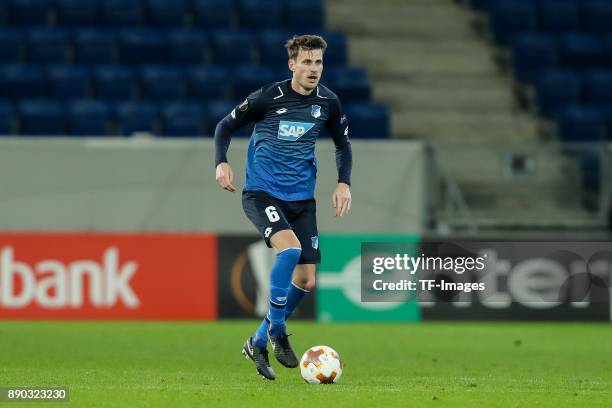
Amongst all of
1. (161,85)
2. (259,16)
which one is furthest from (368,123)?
(259,16)

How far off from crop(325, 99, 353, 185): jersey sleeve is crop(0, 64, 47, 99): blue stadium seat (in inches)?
360

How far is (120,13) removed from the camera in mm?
18844

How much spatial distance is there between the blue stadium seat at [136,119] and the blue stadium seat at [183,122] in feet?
0.52

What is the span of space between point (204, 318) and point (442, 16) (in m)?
8.56

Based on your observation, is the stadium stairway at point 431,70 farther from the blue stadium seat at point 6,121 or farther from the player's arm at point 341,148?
the player's arm at point 341,148

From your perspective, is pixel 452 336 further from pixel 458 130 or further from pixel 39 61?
pixel 39 61

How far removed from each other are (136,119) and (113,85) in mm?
1101

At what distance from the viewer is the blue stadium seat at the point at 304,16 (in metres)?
19.3

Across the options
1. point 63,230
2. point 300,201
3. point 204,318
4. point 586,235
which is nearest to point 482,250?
point 586,235

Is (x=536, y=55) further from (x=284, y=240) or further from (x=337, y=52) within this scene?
(x=284, y=240)

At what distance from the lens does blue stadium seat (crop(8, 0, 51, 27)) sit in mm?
18672

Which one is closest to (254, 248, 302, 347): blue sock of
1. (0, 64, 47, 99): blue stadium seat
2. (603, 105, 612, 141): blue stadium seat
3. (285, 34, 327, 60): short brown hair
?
(285, 34, 327, 60): short brown hair

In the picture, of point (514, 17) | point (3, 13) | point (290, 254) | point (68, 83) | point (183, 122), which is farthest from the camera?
point (514, 17)

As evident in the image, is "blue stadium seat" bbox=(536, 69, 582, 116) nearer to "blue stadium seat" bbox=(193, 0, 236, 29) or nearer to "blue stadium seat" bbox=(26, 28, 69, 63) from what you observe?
"blue stadium seat" bbox=(193, 0, 236, 29)
